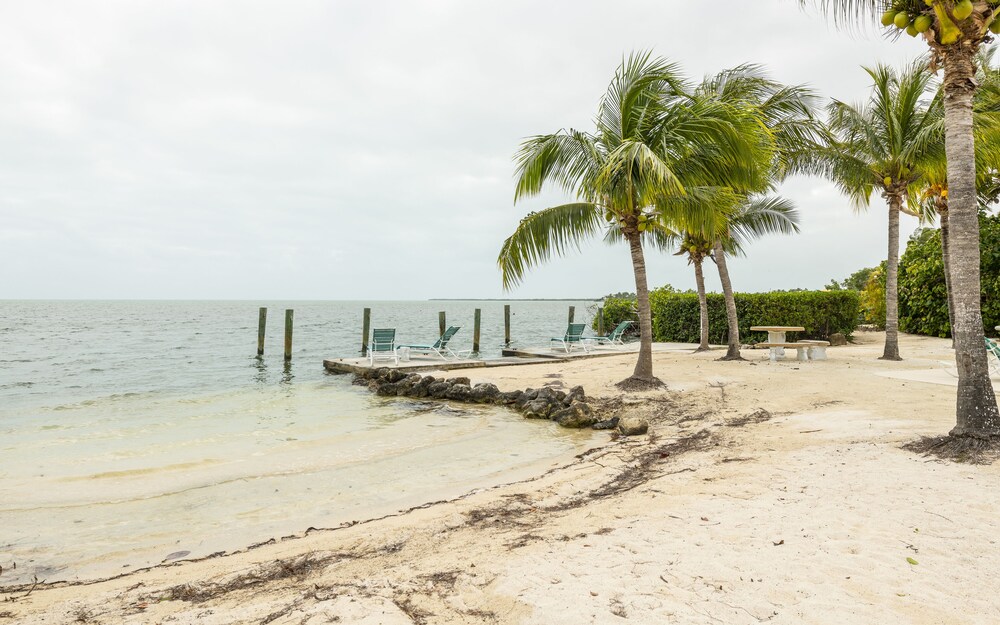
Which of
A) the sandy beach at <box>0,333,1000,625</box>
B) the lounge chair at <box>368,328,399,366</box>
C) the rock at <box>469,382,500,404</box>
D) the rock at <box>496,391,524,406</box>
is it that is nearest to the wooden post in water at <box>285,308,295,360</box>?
the lounge chair at <box>368,328,399,366</box>

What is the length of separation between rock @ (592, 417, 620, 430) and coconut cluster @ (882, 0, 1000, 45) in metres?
5.81

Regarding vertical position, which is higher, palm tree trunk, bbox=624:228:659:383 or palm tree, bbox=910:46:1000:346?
palm tree, bbox=910:46:1000:346

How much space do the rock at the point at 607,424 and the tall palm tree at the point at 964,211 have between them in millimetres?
4204

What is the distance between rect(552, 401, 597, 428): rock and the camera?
346 inches

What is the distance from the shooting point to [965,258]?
5145 mm

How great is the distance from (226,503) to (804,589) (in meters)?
5.20

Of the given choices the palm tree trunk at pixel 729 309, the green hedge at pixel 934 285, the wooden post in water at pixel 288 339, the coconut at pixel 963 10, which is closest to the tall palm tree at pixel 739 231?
the palm tree trunk at pixel 729 309

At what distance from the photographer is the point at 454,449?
25.6 ft

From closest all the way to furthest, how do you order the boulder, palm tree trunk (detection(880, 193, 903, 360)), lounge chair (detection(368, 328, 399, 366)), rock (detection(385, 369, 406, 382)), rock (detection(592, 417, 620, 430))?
rock (detection(592, 417, 620, 430)) < the boulder < palm tree trunk (detection(880, 193, 903, 360)) < rock (detection(385, 369, 406, 382)) < lounge chair (detection(368, 328, 399, 366))

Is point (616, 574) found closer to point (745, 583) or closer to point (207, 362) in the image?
point (745, 583)

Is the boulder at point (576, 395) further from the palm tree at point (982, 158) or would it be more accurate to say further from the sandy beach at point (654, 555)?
the palm tree at point (982, 158)

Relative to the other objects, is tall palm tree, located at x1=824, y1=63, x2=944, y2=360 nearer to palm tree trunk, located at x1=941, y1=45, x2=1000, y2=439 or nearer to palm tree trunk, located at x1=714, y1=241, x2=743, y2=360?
palm tree trunk, located at x1=714, y1=241, x2=743, y2=360

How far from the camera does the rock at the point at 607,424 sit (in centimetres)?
→ 855

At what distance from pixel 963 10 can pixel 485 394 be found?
8.96 meters
